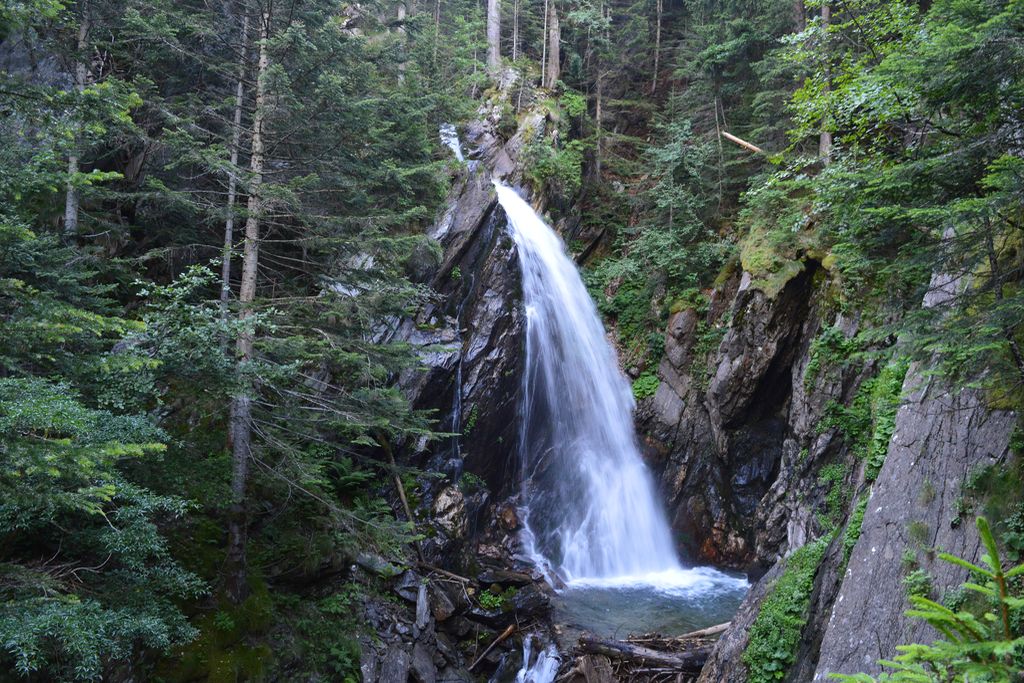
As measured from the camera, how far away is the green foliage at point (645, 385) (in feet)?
49.9

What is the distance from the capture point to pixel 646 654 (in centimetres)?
817

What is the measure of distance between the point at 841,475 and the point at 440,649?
7.15 m

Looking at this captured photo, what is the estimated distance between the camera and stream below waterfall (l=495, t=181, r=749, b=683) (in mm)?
11906

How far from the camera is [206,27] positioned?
8.92m

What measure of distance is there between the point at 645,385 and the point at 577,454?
9.04ft

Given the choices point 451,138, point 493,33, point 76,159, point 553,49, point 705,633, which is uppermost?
point 493,33

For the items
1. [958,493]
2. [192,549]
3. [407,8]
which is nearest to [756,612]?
[958,493]

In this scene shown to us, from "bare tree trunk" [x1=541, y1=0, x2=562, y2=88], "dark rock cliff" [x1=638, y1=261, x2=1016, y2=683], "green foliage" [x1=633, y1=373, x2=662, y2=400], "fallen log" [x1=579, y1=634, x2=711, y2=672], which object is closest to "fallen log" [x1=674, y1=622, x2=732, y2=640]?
"fallen log" [x1=579, y1=634, x2=711, y2=672]

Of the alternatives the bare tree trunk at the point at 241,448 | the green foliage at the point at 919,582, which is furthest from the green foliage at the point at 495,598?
the green foliage at the point at 919,582

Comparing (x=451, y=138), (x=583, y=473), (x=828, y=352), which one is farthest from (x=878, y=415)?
(x=451, y=138)

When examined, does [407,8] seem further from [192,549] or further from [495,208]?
[192,549]

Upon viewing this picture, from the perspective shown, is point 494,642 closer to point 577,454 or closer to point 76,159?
point 577,454

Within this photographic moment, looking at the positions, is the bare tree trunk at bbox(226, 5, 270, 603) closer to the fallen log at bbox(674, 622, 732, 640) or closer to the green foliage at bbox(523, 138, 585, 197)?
the fallen log at bbox(674, 622, 732, 640)

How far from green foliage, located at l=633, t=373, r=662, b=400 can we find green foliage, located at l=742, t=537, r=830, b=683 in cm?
832
